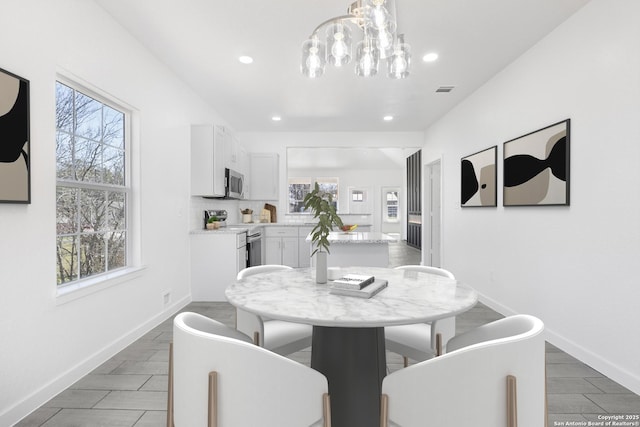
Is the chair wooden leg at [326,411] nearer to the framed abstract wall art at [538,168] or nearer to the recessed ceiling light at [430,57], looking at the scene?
the framed abstract wall art at [538,168]

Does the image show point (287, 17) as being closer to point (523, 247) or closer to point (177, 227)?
point (177, 227)

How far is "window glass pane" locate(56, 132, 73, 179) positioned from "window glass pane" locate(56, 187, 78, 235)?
0.33 feet

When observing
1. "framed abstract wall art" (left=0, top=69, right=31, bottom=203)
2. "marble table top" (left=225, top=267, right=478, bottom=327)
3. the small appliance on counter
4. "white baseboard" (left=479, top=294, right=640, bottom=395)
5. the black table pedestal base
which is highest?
"framed abstract wall art" (left=0, top=69, right=31, bottom=203)

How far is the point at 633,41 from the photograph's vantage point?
2.03 m

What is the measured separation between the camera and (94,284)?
2.32 m

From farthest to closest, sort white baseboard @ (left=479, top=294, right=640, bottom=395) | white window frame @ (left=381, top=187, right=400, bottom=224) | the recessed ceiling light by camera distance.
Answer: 1. white window frame @ (left=381, top=187, right=400, bottom=224)
2. the recessed ceiling light
3. white baseboard @ (left=479, top=294, right=640, bottom=395)

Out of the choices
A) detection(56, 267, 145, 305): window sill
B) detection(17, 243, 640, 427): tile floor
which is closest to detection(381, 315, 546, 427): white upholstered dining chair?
detection(17, 243, 640, 427): tile floor

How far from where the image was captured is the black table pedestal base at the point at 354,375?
1.36m

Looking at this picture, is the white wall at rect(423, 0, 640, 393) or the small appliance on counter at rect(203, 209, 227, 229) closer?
the white wall at rect(423, 0, 640, 393)

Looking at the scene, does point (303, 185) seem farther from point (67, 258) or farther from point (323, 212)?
point (323, 212)

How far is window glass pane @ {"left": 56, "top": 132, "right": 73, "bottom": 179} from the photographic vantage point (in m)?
2.12

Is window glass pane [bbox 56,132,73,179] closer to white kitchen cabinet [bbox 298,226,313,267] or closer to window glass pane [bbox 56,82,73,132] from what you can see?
window glass pane [bbox 56,82,73,132]

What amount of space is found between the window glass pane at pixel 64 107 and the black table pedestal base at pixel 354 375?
7.07ft

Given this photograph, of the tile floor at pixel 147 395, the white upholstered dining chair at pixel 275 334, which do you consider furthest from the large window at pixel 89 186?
the white upholstered dining chair at pixel 275 334
